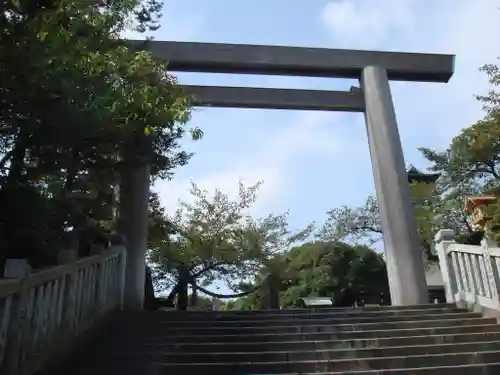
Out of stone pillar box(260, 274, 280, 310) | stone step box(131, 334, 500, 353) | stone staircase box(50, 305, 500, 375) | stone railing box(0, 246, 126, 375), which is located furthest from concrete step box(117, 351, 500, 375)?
stone pillar box(260, 274, 280, 310)

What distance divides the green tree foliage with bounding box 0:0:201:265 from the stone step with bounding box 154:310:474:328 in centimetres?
167

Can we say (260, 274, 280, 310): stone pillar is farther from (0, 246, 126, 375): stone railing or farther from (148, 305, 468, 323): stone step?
(0, 246, 126, 375): stone railing

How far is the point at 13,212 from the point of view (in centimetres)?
386

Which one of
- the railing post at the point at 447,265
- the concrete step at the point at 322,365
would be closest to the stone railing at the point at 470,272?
the railing post at the point at 447,265

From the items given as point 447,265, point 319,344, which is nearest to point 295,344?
point 319,344

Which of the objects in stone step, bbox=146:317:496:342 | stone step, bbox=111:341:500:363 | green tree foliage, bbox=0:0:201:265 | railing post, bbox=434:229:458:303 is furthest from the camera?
railing post, bbox=434:229:458:303

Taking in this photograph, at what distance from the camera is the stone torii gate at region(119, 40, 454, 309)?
7508 mm

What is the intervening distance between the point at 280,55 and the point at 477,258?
511cm

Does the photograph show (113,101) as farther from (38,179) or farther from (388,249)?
(388,249)

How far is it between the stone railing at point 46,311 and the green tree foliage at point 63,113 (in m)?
0.45

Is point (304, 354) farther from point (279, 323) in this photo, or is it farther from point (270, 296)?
point (270, 296)

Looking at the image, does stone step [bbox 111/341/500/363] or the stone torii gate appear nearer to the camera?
stone step [bbox 111/341/500/363]

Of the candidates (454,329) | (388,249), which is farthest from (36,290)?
(388,249)

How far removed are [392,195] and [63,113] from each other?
19.4 ft
